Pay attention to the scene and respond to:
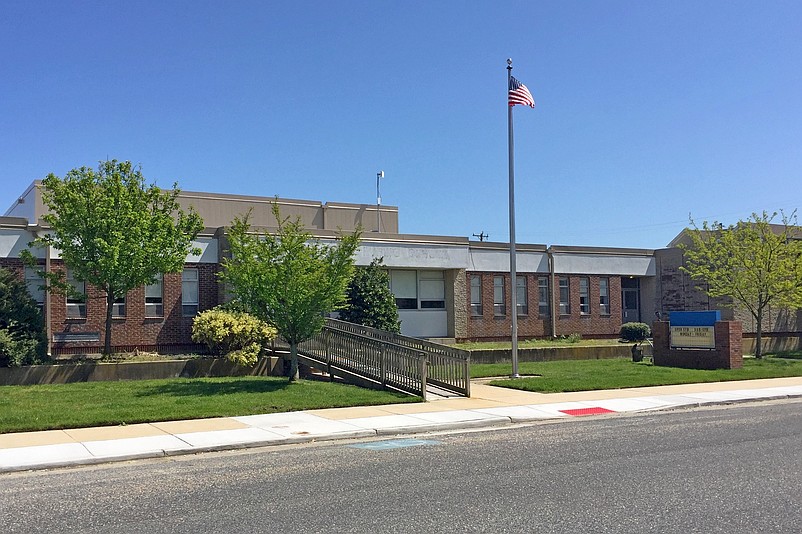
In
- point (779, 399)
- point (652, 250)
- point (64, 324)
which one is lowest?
point (779, 399)

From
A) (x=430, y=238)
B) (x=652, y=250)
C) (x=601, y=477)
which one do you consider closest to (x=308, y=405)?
(x=601, y=477)

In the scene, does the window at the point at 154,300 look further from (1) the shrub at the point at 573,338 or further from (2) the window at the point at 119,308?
(1) the shrub at the point at 573,338

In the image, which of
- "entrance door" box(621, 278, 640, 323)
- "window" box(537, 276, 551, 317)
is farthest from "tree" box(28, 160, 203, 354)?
"entrance door" box(621, 278, 640, 323)

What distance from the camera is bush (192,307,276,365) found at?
21250 mm

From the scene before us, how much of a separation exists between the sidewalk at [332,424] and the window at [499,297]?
13.5m

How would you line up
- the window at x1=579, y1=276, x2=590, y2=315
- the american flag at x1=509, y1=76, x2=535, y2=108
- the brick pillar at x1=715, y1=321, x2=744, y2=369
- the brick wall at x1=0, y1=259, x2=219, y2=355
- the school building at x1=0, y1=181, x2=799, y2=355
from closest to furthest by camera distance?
the american flag at x1=509, y1=76, x2=535, y2=108 → the brick wall at x1=0, y1=259, x2=219, y2=355 → the school building at x1=0, y1=181, x2=799, y2=355 → the brick pillar at x1=715, y1=321, x2=744, y2=369 → the window at x1=579, y1=276, x2=590, y2=315

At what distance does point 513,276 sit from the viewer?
2292 centimetres

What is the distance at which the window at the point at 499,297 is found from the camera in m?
33.8

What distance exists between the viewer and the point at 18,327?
19.4m

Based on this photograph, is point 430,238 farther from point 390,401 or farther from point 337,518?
point 337,518

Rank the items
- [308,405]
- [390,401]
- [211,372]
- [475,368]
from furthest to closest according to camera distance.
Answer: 1. [475,368]
2. [211,372]
3. [390,401]
4. [308,405]

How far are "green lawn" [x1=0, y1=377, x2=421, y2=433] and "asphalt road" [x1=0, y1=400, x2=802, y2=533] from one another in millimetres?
3463

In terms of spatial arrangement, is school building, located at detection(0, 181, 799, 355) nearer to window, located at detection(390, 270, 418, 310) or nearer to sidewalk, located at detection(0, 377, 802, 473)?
window, located at detection(390, 270, 418, 310)

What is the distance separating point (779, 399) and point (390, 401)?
9.63 meters
